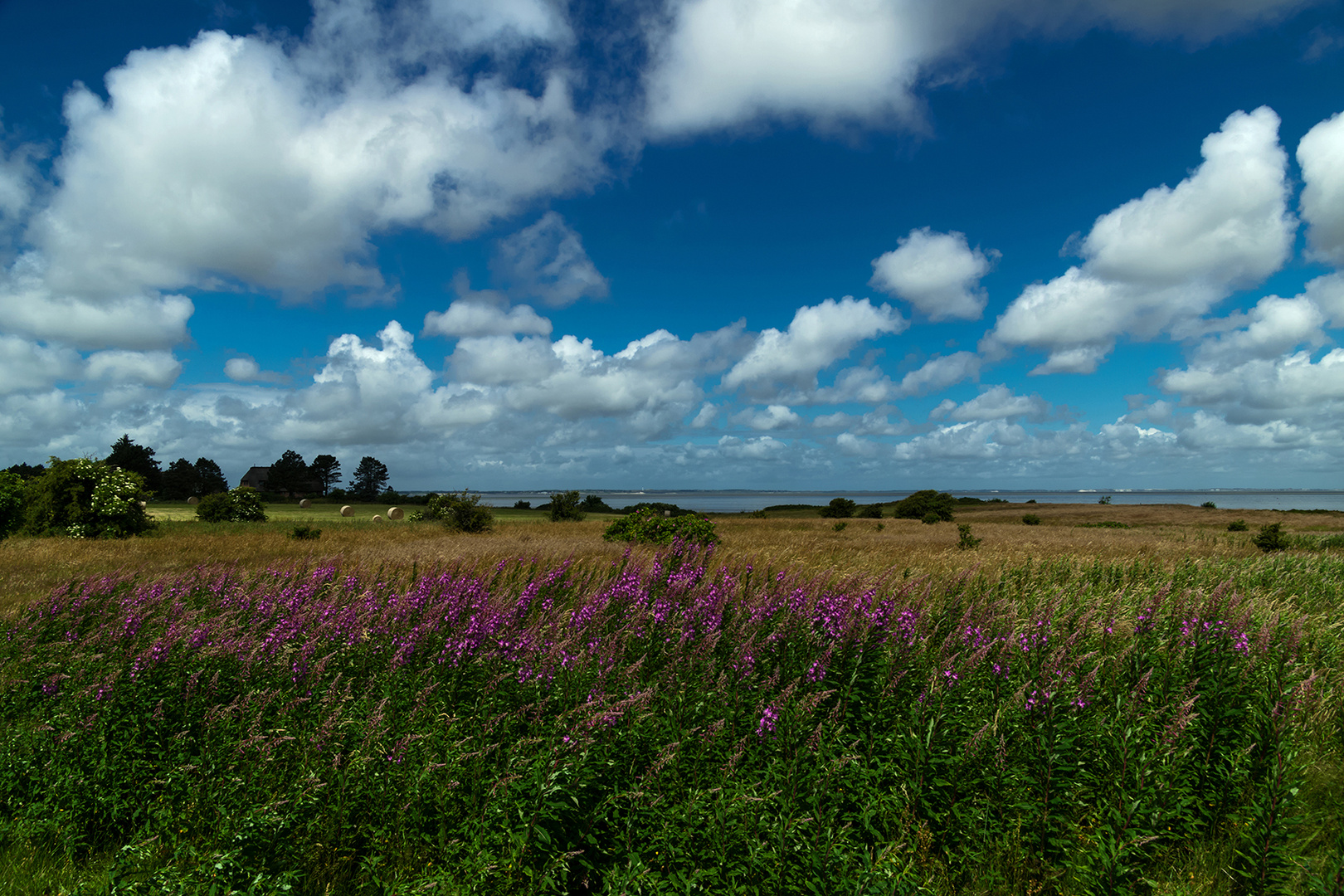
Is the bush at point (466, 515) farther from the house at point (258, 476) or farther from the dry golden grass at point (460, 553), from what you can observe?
the house at point (258, 476)

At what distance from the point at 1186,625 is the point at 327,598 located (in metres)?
12.5

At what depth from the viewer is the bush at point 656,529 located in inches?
727

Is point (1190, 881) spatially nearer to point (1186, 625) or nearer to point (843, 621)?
point (843, 621)

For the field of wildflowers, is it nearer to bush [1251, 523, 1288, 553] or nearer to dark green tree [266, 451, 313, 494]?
bush [1251, 523, 1288, 553]

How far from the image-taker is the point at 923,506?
52469mm

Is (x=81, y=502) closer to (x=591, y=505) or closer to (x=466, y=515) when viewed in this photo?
(x=466, y=515)

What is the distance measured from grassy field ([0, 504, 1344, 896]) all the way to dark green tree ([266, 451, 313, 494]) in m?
68.5

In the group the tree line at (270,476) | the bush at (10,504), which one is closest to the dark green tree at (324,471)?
the tree line at (270,476)

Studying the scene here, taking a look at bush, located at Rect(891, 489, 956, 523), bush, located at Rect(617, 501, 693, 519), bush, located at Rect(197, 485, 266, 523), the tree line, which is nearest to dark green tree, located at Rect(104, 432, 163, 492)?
the tree line

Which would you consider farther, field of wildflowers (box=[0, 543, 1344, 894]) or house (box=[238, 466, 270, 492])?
house (box=[238, 466, 270, 492])

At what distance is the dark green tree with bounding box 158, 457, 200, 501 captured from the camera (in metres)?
59.5

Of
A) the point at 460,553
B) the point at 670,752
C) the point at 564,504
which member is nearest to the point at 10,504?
the point at 460,553

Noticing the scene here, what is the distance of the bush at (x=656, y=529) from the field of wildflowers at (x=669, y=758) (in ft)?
36.0

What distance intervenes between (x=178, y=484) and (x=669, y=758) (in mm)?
75276
